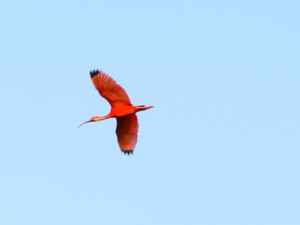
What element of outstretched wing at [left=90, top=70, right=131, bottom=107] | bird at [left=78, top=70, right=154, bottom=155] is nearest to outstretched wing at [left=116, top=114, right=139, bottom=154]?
bird at [left=78, top=70, right=154, bottom=155]

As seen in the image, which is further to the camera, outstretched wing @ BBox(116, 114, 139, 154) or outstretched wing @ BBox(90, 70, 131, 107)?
outstretched wing @ BBox(116, 114, 139, 154)

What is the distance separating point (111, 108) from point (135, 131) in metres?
2.42

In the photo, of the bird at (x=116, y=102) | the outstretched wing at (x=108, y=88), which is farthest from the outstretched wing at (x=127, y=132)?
the outstretched wing at (x=108, y=88)

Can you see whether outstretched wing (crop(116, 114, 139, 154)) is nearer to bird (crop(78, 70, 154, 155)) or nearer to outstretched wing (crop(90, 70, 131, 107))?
bird (crop(78, 70, 154, 155))

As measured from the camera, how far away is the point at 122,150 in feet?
186

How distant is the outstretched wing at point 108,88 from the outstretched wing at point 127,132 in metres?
1.59

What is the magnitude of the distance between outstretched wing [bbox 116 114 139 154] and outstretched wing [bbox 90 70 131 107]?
5.22ft

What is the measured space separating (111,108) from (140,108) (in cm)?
127

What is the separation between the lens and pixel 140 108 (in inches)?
2151

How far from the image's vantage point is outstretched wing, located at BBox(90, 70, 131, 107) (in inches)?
2120

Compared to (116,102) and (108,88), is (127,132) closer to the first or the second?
(116,102)

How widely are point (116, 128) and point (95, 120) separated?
1.48 meters

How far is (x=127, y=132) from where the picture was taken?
56.4 meters

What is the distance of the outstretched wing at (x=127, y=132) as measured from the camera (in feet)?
183
